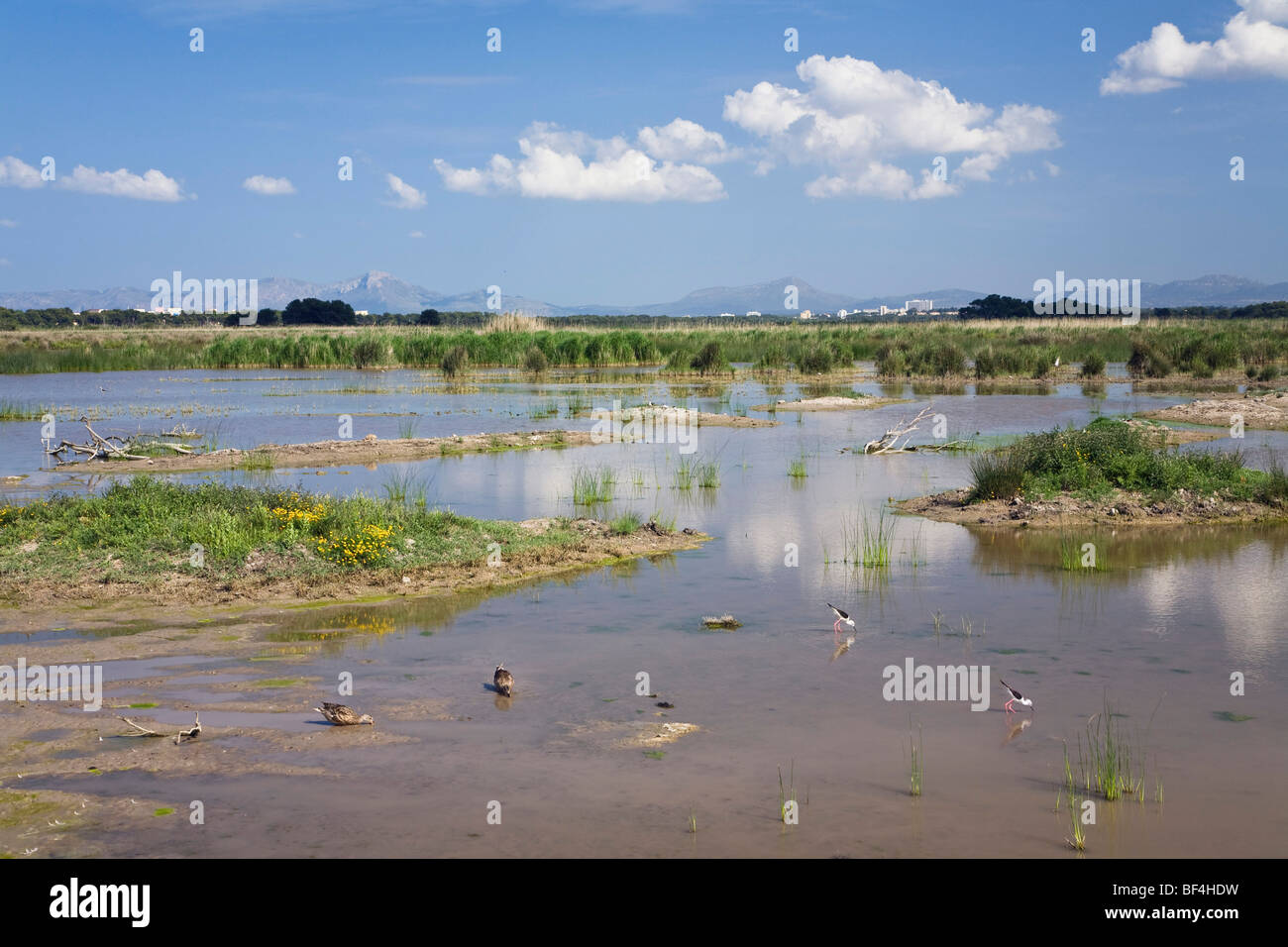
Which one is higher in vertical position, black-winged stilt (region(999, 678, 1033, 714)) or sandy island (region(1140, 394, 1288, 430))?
sandy island (region(1140, 394, 1288, 430))

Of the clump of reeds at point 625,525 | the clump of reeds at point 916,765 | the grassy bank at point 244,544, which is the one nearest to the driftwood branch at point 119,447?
the grassy bank at point 244,544

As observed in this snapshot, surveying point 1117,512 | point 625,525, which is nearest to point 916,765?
point 625,525

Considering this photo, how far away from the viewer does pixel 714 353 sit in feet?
145

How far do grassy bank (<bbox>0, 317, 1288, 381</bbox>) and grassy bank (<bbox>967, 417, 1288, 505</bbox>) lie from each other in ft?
86.8

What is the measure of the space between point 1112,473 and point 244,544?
1130cm

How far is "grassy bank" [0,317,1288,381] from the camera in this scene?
139 feet

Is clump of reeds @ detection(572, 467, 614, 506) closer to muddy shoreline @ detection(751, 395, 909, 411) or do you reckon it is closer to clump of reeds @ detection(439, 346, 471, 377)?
muddy shoreline @ detection(751, 395, 909, 411)

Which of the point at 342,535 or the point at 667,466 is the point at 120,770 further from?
the point at 667,466

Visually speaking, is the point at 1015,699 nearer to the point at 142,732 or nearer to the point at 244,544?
the point at 142,732

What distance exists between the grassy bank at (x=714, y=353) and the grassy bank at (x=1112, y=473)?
86.8 ft

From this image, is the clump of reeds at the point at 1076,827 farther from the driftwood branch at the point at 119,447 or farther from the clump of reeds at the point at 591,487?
the driftwood branch at the point at 119,447

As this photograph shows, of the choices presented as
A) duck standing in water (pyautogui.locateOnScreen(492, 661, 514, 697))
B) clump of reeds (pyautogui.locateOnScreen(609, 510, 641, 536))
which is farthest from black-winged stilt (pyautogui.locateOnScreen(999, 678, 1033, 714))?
clump of reeds (pyautogui.locateOnScreen(609, 510, 641, 536))

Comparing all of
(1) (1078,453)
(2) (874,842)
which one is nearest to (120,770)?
(2) (874,842)

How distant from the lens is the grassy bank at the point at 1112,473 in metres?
14.9
